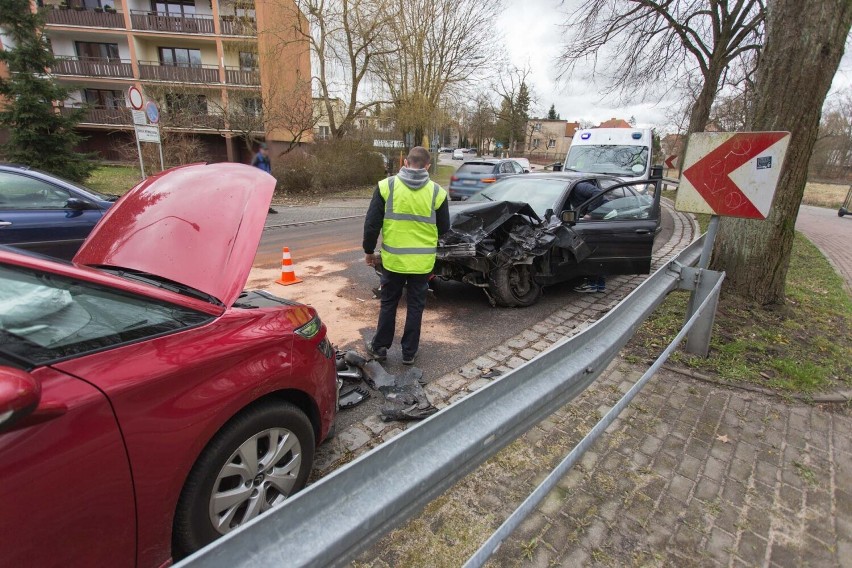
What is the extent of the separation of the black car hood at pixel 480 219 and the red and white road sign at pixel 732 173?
1898 millimetres

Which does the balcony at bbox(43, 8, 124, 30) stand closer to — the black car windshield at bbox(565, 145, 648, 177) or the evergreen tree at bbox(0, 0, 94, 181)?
the evergreen tree at bbox(0, 0, 94, 181)

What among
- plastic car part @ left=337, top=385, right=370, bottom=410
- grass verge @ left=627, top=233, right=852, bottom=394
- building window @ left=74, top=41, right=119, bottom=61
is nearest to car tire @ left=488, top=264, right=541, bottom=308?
grass verge @ left=627, top=233, right=852, bottom=394

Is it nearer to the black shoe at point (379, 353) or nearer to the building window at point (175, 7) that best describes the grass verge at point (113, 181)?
the building window at point (175, 7)

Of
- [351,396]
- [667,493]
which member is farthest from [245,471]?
[667,493]

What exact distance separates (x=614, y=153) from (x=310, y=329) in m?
11.7

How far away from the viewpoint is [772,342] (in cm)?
415

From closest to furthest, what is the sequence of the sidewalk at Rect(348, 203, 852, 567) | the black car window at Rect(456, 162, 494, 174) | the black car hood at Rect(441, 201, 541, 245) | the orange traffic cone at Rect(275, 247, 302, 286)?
1. the sidewalk at Rect(348, 203, 852, 567)
2. the black car hood at Rect(441, 201, 541, 245)
3. the orange traffic cone at Rect(275, 247, 302, 286)
4. the black car window at Rect(456, 162, 494, 174)

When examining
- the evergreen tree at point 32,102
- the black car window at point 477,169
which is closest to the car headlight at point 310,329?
the black car window at point 477,169

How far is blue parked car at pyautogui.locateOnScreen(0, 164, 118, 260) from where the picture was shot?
532 centimetres

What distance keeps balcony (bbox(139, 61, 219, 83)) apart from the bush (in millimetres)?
13310

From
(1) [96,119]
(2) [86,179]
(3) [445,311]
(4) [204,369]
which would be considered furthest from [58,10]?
(4) [204,369]

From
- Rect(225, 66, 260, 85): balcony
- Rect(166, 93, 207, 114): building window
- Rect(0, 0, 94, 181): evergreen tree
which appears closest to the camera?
Rect(0, 0, 94, 181): evergreen tree

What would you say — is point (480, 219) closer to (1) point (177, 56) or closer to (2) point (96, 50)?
(1) point (177, 56)

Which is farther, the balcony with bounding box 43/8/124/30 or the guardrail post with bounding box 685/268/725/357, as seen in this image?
the balcony with bounding box 43/8/124/30
